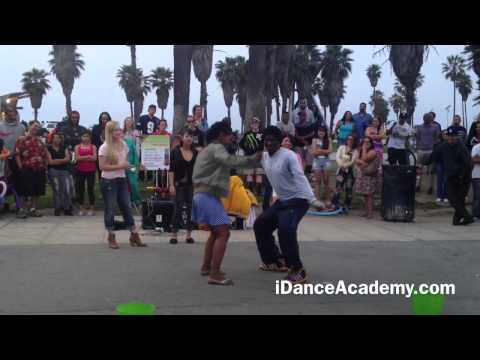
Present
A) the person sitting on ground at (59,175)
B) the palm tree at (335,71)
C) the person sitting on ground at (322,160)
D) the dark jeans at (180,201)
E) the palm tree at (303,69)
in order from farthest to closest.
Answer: the palm tree at (335,71) → the palm tree at (303,69) → the person sitting on ground at (322,160) → the person sitting on ground at (59,175) → the dark jeans at (180,201)

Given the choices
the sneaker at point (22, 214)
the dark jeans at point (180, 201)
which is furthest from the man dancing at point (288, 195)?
the sneaker at point (22, 214)

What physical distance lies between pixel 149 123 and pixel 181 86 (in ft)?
11.9

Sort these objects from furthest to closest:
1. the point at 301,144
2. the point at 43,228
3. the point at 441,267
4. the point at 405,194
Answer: the point at 301,144, the point at 405,194, the point at 43,228, the point at 441,267

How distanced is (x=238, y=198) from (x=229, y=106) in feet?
225

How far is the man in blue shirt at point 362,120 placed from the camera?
1496cm

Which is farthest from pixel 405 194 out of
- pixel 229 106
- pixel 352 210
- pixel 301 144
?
pixel 229 106

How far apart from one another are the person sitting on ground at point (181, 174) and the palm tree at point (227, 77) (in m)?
63.8

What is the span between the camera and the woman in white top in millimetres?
12492

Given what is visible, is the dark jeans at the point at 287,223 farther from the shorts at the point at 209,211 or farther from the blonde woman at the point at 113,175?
the blonde woman at the point at 113,175

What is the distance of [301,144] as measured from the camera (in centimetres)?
1445

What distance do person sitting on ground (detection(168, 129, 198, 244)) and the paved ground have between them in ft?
1.90

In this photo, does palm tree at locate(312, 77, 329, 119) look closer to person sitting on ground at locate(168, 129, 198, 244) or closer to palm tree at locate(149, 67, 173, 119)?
palm tree at locate(149, 67, 173, 119)
